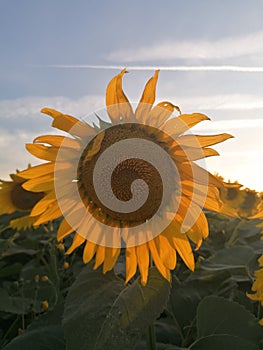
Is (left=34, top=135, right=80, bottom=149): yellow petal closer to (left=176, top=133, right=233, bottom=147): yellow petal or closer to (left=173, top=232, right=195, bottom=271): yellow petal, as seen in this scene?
(left=176, top=133, right=233, bottom=147): yellow petal

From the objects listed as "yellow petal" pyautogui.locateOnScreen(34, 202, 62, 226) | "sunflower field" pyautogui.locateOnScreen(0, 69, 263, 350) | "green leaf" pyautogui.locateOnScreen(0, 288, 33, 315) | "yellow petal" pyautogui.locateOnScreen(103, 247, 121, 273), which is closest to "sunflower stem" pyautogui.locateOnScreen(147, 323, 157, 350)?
"sunflower field" pyautogui.locateOnScreen(0, 69, 263, 350)

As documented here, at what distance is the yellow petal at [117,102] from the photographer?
175 centimetres

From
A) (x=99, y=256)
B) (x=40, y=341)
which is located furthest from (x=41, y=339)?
(x=99, y=256)

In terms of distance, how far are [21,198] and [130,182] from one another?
2530mm

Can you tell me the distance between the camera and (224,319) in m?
1.82

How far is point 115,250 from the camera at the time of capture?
1857mm

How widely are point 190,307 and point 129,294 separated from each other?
57 cm

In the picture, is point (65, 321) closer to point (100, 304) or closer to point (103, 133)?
point (100, 304)

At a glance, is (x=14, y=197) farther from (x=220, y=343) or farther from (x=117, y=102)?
(x=220, y=343)

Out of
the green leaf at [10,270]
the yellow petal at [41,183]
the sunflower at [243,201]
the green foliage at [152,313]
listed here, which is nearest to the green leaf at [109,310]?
the green foliage at [152,313]

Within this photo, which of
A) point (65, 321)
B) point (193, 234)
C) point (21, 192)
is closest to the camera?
point (65, 321)

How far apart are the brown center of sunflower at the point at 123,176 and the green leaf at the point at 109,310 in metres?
0.25

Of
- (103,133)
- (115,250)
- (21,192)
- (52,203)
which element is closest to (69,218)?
(52,203)

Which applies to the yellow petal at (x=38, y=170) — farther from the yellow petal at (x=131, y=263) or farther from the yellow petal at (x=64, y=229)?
the yellow petal at (x=131, y=263)
